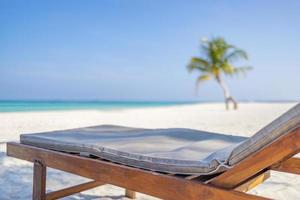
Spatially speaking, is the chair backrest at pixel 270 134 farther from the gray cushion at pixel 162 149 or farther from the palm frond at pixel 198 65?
the palm frond at pixel 198 65

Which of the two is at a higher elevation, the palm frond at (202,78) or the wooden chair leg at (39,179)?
the palm frond at (202,78)

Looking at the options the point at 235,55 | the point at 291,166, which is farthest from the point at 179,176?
the point at 235,55

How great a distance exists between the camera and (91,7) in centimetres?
1727

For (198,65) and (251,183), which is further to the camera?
(198,65)

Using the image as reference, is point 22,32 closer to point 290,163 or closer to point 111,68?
point 111,68

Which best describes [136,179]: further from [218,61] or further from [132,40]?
[132,40]

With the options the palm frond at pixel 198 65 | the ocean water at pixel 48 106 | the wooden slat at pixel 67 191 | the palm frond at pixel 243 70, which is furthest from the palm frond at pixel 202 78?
the wooden slat at pixel 67 191

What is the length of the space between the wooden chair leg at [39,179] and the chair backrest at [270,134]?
1.00m

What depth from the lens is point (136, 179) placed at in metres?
Answer: 1.10

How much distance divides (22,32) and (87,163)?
71.6 ft

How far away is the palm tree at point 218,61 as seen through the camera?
1462 cm

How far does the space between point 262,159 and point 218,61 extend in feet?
46.9

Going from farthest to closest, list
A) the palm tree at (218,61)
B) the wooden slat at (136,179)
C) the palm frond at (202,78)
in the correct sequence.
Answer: the palm frond at (202,78) → the palm tree at (218,61) → the wooden slat at (136,179)

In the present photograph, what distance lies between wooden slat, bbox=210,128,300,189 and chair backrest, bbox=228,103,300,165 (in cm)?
2
